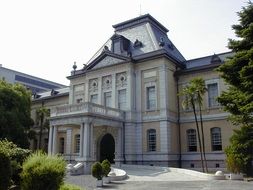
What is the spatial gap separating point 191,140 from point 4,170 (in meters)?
25.0

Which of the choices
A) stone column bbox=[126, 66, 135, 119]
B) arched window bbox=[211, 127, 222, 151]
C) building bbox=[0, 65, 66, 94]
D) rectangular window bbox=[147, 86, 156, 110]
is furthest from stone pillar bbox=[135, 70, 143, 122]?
building bbox=[0, 65, 66, 94]

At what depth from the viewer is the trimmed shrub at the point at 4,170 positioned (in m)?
8.30

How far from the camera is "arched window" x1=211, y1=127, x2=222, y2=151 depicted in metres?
29.6

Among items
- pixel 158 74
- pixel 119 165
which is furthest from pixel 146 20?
pixel 119 165

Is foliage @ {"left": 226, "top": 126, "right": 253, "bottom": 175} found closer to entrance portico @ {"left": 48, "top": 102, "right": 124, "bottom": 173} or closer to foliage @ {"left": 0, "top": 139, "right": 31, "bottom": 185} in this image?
entrance portico @ {"left": 48, "top": 102, "right": 124, "bottom": 173}

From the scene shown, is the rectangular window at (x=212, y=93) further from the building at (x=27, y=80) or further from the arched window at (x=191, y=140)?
the building at (x=27, y=80)

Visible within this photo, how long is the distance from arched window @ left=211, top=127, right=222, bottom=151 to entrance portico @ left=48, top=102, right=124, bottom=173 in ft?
29.3

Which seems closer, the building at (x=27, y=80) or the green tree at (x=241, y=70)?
the green tree at (x=241, y=70)

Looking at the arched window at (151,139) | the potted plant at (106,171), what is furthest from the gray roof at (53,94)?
the potted plant at (106,171)

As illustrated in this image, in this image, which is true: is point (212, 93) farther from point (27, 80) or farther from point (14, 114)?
point (27, 80)

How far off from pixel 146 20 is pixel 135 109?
11.2 meters

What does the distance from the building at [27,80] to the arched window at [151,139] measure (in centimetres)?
5206

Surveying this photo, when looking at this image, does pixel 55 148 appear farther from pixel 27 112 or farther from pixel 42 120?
pixel 42 120

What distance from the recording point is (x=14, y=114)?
3450 centimetres
